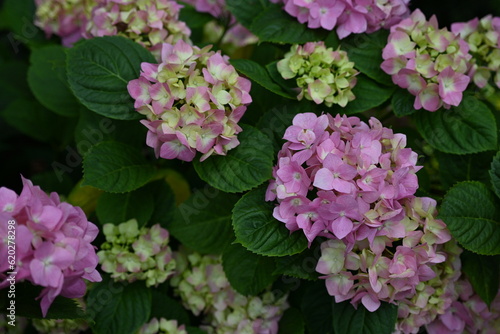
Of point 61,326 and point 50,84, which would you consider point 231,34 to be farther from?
point 61,326

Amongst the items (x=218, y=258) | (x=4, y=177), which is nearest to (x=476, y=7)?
(x=218, y=258)

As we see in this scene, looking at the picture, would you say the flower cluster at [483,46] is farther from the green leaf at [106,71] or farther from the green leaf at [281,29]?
the green leaf at [106,71]

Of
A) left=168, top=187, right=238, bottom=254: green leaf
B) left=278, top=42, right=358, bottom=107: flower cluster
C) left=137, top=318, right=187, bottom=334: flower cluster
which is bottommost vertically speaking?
left=137, top=318, right=187, bottom=334: flower cluster

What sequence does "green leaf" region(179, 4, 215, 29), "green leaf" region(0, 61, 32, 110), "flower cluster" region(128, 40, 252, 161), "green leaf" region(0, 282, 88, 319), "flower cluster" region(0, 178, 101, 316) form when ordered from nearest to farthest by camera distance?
1. "flower cluster" region(0, 178, 101, 316)
2. "green leaf" region(0, 282, 88, 319)
3. "flower cluster" region(128, 40, 252, 161)
4. "green leaf" region(179, 4, 215, 29)
5. "green leaf" region(0, 61, 32, 110)

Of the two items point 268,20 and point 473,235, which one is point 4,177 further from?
point 473,235

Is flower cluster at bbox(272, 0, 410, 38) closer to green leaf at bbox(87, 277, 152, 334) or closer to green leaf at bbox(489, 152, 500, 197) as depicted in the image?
green leaf at bbox(489, 152, 500, 197)

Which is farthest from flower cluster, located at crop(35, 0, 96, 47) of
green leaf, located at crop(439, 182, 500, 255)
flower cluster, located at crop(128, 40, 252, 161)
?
green leaf, located at crop(439, 182, 500, 255)
